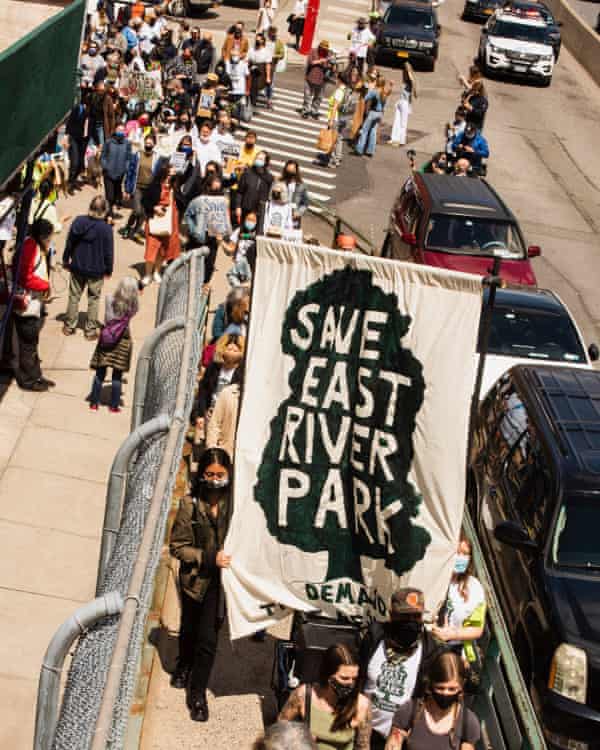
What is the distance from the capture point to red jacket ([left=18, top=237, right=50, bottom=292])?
1354 cm

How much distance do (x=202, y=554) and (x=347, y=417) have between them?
1262mm

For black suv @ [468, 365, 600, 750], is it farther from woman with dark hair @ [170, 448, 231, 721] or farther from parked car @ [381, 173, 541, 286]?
parked car @ [381, 173, 541, 286]

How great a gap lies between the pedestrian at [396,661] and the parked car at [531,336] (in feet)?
20.1

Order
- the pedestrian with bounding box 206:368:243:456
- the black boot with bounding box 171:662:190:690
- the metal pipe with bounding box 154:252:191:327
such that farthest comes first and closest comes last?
the pedestrian with bounding box 206:368:243:456, the metal pipe with bounding box 154:252:191:327, the black boot with bounding box 171:662:190:690

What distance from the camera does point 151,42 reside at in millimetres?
30078

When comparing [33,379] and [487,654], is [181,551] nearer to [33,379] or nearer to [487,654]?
[487,654]

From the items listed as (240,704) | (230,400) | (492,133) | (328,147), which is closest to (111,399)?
(230,400)

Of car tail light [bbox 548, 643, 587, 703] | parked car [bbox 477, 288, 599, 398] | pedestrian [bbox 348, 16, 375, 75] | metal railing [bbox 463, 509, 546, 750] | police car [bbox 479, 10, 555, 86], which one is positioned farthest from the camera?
police car [bbox 479, 10, 555, 86]

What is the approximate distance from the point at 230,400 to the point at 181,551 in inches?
112

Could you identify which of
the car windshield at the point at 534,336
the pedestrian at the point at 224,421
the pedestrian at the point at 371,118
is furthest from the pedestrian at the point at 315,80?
the pedestrian at the point at 224,421

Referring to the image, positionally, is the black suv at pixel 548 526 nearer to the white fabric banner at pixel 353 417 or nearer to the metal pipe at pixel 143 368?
the white fabric banner at pixel 353 417

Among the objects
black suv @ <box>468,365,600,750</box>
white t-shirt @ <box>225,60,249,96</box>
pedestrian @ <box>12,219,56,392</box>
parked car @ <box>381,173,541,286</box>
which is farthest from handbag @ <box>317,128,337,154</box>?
black suv @ <box>468,365,600,750</box>

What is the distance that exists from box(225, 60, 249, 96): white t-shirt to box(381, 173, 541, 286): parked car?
11.2 meters

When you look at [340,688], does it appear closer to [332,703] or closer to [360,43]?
[332,703]
